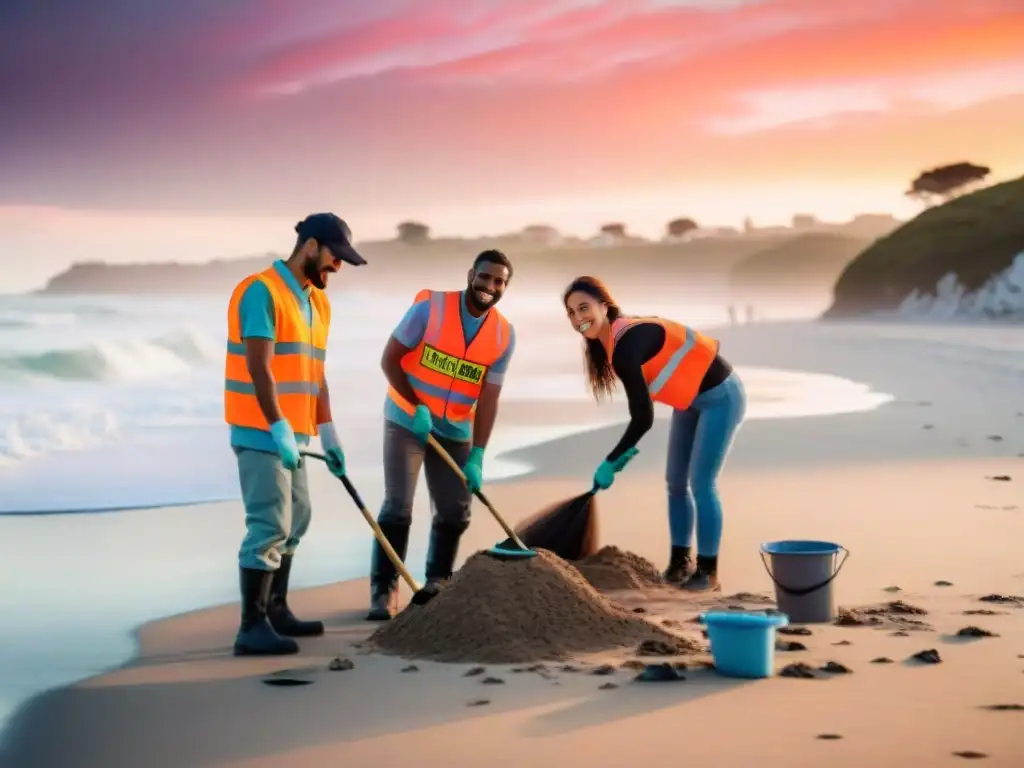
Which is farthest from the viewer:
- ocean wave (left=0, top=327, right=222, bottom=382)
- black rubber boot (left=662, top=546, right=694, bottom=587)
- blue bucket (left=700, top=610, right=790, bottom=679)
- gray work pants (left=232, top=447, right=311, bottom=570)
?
ocean wave (left=0, top=327, right=222, bottom=382)

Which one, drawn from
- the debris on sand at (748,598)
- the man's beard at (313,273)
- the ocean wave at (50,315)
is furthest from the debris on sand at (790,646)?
the ocean wave at (50,315)

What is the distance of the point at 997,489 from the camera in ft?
30.6

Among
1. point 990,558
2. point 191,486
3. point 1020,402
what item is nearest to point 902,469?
point 990,558

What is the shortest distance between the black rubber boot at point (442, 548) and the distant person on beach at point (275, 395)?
0.86 m

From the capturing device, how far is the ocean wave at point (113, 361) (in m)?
27.7

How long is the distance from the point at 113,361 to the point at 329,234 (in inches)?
971

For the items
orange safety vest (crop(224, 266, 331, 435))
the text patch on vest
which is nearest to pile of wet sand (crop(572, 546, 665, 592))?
the text patch on vest

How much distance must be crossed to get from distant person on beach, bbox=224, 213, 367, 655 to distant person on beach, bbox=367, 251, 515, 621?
601 millimetres

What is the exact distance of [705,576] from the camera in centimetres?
655

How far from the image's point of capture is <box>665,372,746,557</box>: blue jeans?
6418 mm

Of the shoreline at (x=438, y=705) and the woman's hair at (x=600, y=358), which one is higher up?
the woman's hair at (x=600, y=358)

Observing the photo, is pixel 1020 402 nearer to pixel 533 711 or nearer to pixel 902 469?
pixel 902 469

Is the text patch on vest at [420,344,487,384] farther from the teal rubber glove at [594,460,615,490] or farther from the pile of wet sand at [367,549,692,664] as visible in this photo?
the pile of wet sand at [367,549,692,664]

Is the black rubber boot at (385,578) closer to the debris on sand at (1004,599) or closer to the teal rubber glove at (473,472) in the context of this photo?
the teal rubber glove at (473,472)
